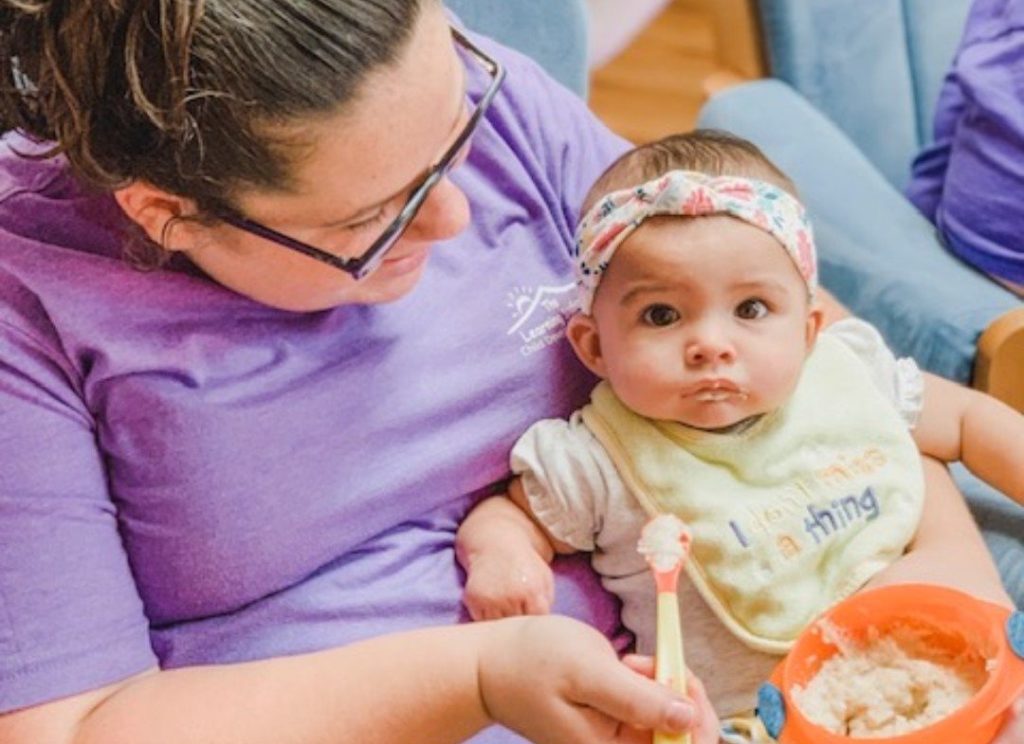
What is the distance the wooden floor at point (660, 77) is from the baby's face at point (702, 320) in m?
2.01

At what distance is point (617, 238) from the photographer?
3.88 ft

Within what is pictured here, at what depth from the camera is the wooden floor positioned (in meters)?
3.23

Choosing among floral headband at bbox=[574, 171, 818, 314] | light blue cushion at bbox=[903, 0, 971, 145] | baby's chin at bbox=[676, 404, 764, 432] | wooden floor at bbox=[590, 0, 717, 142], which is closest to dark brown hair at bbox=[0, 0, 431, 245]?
floral headband at bbox=[574, 171, 818, 314]

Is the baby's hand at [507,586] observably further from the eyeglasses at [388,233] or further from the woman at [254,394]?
the eyeglasses at [388,233]

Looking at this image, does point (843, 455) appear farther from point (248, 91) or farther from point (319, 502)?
point (248, 91)

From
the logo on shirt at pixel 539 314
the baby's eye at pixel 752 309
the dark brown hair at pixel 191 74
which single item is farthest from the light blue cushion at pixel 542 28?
the dark brown hair at pixel 191 74

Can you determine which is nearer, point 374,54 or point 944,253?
point 374,54

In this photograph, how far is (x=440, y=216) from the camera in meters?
1.05

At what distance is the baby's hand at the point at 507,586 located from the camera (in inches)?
44.5

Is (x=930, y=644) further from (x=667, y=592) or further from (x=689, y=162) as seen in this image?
(x=689, y=162)

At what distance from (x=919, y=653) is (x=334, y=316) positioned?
0.51 m

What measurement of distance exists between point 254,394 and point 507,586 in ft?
0.81

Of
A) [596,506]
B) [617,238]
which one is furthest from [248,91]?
[596,506]

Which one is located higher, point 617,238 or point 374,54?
point 374,54
